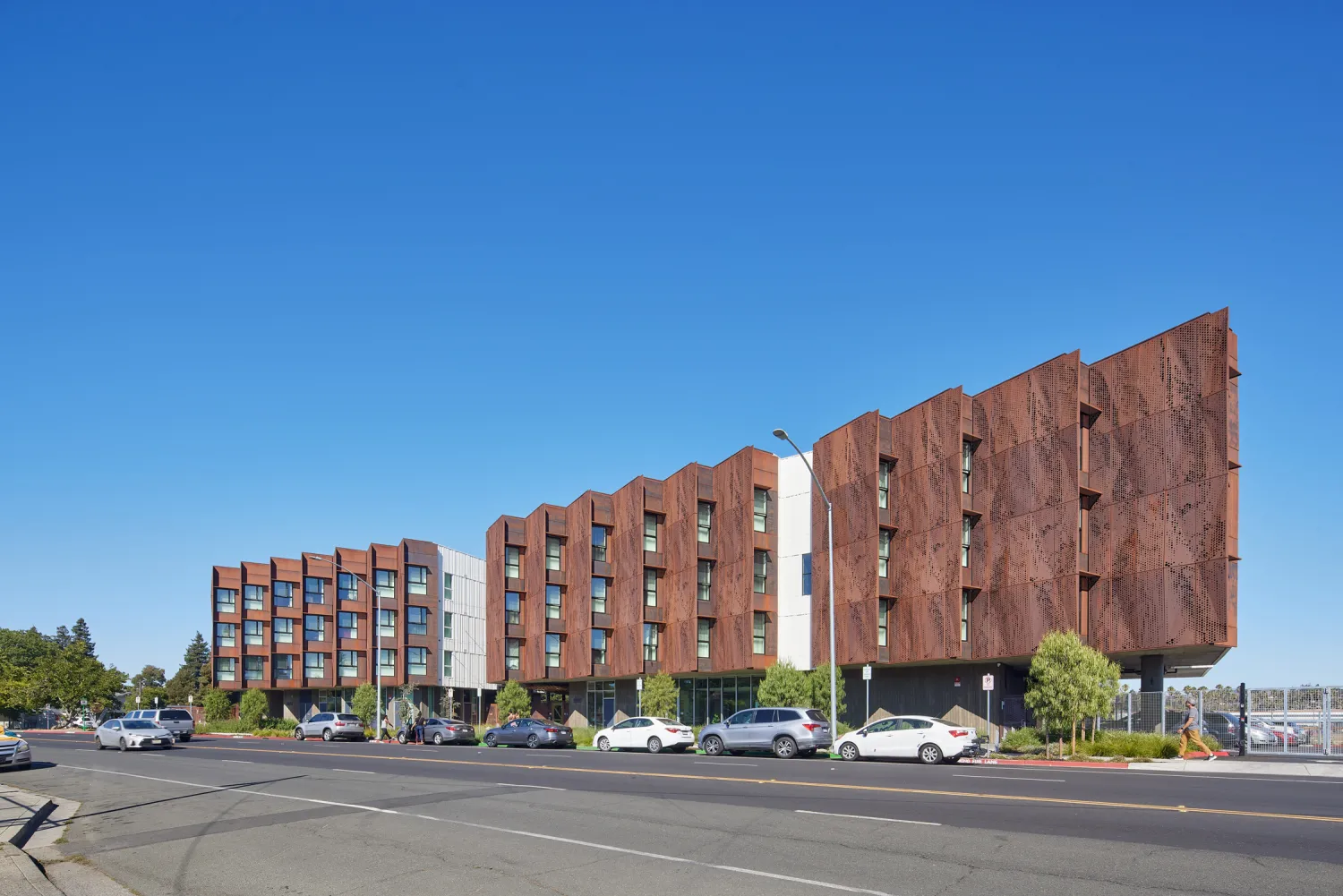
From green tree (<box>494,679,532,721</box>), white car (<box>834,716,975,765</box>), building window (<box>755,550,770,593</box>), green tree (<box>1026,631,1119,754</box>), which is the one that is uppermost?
building window (<box>755,550,770,593</box>)

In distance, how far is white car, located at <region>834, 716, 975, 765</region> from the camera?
2938cm

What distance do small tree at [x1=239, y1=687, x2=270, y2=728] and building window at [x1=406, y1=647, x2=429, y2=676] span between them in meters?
15.5

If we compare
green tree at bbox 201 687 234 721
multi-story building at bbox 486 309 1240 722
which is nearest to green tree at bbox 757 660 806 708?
multi-story building at bbox 486 309 1240 722

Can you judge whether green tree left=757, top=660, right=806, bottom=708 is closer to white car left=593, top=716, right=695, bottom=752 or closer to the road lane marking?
white car left=593, top=716, right=695, bottom=752

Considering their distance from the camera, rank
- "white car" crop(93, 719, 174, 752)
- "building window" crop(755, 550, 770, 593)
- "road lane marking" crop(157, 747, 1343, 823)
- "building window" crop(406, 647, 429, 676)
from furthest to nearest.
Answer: "building window" crop(406, 647, 429, 676), "building window" crop(755, 550, 770, 593), "white car" crop(93, 719, 174, 752), "road lane marking" crop(157, 747, 1343, 823)

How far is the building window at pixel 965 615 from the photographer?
4244 cm

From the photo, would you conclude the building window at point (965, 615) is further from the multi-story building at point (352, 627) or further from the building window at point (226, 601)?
the building window at point (226, 601)

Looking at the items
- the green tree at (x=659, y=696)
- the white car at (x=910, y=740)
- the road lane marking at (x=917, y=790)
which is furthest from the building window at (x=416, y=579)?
the white car at (x=910, y=740)

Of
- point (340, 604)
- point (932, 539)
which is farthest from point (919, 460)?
point (340, 604)

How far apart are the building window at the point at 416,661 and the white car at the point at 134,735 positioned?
120ft

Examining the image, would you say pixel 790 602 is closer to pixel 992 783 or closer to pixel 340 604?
pixel 992 783

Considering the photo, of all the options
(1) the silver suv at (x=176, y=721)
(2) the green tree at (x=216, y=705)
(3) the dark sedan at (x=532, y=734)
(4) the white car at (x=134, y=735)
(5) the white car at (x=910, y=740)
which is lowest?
(2) the green tree at (x=216, y=705)

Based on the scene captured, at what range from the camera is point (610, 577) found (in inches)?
2510

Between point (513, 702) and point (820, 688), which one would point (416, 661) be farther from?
point (820, 688)
